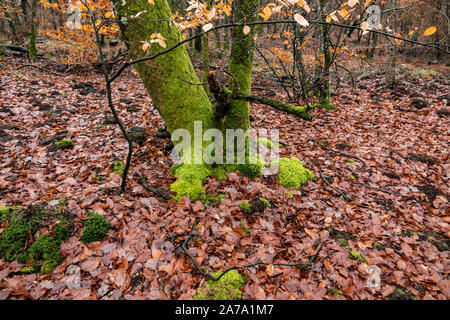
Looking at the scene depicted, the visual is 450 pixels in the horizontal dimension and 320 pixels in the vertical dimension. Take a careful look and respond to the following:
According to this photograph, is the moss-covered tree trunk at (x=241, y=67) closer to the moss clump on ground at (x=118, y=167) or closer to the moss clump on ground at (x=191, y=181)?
the moss clump on ground at (x=191, y=181)

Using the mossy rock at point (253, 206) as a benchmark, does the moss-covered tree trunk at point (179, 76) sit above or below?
above

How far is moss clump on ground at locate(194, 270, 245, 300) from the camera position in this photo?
93.4 inches

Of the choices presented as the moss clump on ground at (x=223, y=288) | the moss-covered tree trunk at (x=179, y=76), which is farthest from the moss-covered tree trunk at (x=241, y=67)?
the moss clump on ground at (x=223, y=288)

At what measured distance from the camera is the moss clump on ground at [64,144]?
4.73 meters

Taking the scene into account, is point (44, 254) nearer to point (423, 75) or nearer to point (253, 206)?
point (253, 206)

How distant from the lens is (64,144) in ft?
15.6

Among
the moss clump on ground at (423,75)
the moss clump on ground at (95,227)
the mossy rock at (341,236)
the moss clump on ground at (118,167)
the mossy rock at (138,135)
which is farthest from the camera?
the moss clump on ground at (423,75)

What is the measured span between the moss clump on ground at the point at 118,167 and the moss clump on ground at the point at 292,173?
2893 mm

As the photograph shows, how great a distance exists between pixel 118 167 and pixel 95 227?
4.95 feet

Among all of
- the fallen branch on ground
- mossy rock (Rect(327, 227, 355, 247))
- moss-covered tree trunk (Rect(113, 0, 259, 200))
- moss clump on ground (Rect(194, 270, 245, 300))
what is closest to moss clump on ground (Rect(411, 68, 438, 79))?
moss-covered tree trunk (Rect(113, 0, 259, 200))

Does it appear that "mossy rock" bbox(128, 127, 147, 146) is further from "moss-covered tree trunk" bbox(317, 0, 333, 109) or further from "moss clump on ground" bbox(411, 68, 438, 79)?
"moss clump on ground" bbox(411, 68, 438, 79)

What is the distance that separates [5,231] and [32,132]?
380cm

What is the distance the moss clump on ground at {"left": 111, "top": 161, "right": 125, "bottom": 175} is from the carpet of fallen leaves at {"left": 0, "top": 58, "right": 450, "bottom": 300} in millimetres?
93
